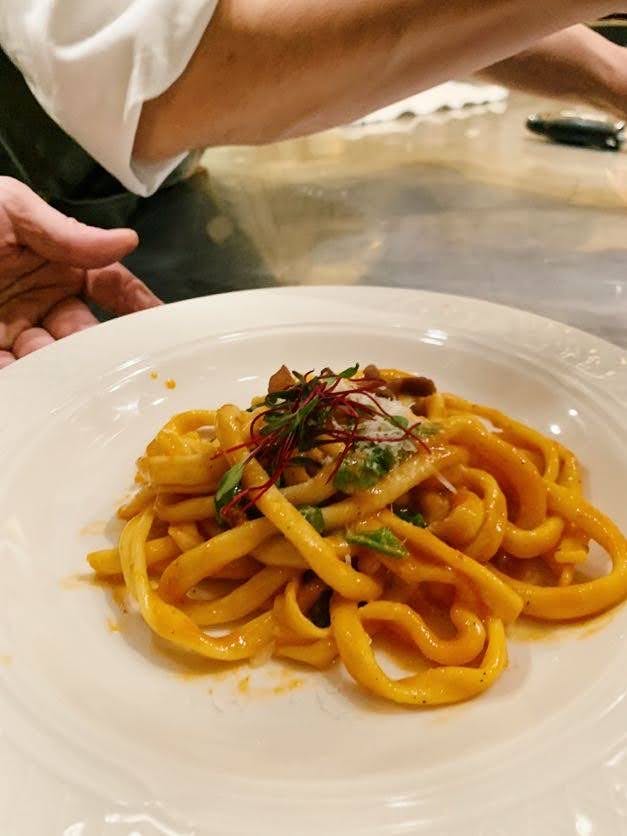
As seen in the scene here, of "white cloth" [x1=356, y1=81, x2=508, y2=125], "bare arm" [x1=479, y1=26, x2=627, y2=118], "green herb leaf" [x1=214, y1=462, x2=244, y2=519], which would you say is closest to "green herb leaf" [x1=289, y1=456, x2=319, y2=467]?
"green herb leaf" [x1=214, y1=462, x2=244, y2=519]

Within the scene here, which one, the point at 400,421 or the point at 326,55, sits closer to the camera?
the point at 400,421

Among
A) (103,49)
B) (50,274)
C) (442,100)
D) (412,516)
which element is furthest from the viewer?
(442,100)

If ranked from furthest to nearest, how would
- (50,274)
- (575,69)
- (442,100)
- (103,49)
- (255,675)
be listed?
(442,100), (575,69), (50,274), (103,49), (255,675)

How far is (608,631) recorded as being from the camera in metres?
1.38

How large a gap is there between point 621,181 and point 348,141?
140cm

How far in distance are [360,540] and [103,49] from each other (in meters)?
1.32

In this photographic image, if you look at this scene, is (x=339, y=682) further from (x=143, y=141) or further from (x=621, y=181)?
(x=621, y=181)

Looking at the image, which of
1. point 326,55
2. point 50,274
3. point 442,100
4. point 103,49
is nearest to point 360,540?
point 326,55

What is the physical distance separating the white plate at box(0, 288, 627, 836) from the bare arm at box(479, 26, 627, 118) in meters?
1.58

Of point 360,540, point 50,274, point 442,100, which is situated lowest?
point 442,100

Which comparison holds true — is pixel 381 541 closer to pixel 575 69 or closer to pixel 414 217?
pixel 414 217

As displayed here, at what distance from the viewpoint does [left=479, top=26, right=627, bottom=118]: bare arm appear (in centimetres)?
321

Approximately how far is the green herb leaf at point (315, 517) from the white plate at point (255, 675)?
0.28m

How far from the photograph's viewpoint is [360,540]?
1512 mm
